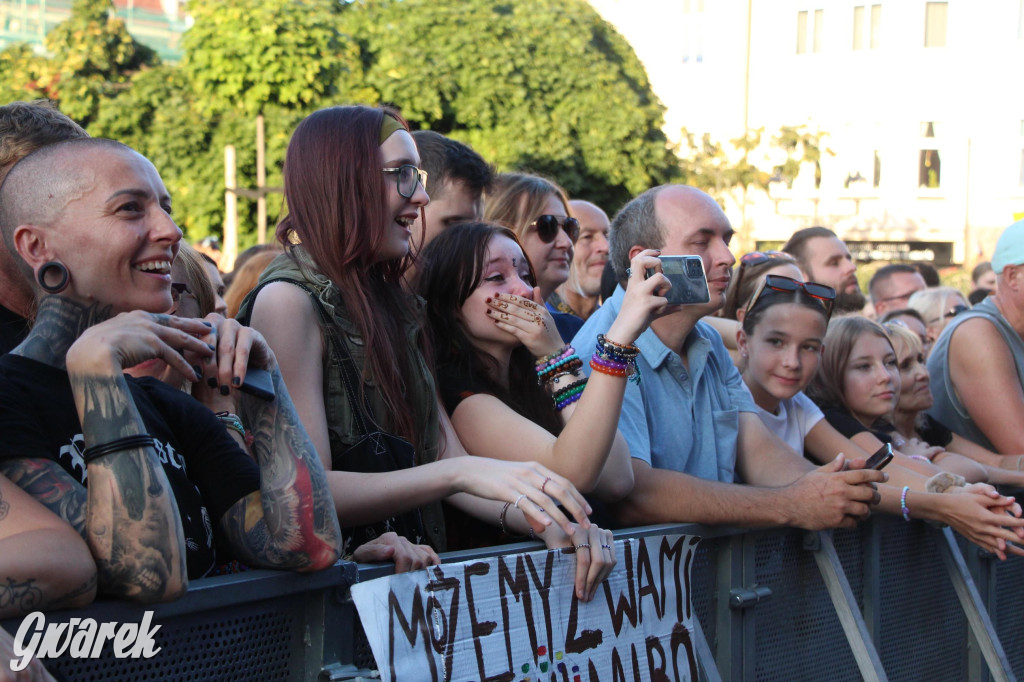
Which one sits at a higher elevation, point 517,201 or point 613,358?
point 517,201

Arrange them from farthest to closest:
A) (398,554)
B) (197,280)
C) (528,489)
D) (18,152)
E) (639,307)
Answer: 1. (197,280)
2. (639,307)
3. (18,152)
4. (528,489)
5. (398,554)

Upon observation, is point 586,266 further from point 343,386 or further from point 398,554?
point 398,554

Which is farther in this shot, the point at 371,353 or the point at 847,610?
the point at 847,610

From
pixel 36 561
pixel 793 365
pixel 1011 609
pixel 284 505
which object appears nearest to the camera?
pixel 36 561

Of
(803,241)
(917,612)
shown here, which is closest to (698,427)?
(917,612)

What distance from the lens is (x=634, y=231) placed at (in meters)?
4.25

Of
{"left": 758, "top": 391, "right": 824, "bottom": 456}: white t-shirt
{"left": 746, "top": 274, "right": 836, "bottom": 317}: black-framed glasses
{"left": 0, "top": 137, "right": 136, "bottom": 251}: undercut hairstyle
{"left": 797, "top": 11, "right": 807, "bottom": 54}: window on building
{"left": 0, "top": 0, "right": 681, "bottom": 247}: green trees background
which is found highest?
{"left": 797, "top": 11, "right": 807, "bottom": 54}: window on building

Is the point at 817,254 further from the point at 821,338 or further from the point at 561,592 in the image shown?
the point at 561,592

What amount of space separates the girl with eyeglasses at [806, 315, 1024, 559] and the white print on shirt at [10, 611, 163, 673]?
8.80 feet

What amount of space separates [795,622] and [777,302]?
1.35 m

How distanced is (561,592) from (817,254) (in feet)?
15.0

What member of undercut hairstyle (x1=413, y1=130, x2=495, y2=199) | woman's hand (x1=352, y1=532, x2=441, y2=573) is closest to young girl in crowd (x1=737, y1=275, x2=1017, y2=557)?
undercut hairstyle (x1=413, y1=130, x2=495, y2=199)

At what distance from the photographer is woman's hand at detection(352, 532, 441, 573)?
94.6 inches

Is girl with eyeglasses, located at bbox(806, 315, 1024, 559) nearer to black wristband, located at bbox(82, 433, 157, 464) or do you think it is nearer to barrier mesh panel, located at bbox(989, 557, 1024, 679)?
barrier mesh panel, located at bbox(989, 557, 1024, 679)
